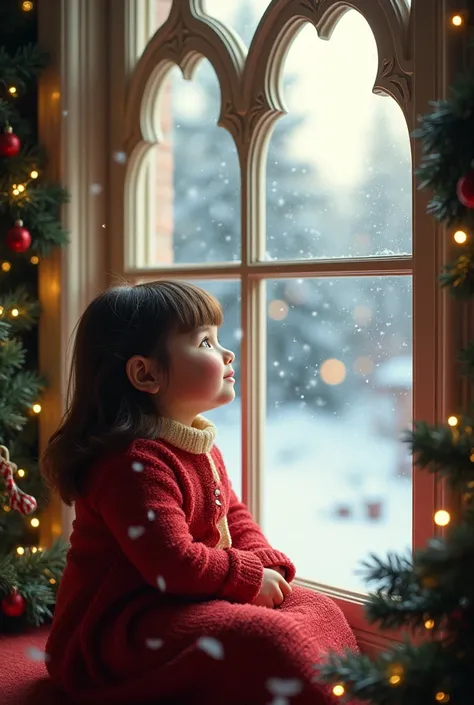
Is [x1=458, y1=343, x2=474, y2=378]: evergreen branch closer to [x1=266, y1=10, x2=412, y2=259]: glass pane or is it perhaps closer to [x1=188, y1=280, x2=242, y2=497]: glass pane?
[x1=266, y1=10, x2=412, y2=259]: glass pane

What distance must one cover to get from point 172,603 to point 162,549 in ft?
0.36

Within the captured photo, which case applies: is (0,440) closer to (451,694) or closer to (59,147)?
(59,147)

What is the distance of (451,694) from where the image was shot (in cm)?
122

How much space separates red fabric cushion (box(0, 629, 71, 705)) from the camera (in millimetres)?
1732

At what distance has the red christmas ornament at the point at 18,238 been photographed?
7.09 feet

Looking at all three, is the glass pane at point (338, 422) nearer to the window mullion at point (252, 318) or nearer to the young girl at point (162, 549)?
the window mullion at point (252, 318)

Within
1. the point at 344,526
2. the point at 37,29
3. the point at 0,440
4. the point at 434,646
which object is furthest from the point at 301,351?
the point at 37,29

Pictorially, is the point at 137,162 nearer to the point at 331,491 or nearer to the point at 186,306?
the point at 186,306

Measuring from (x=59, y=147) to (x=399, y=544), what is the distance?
4.01 feet

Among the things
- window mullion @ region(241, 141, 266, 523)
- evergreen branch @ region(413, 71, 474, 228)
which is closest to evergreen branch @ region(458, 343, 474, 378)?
evergreen branch @ region(413, 71, 474, 228)

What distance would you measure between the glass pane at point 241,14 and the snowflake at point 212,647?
130 cm

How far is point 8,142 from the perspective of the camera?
6.97ft

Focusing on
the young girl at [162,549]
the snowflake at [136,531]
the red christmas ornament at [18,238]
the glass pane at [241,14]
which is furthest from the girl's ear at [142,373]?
the glass pane at [241,14]

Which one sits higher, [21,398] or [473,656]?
[21,398]
